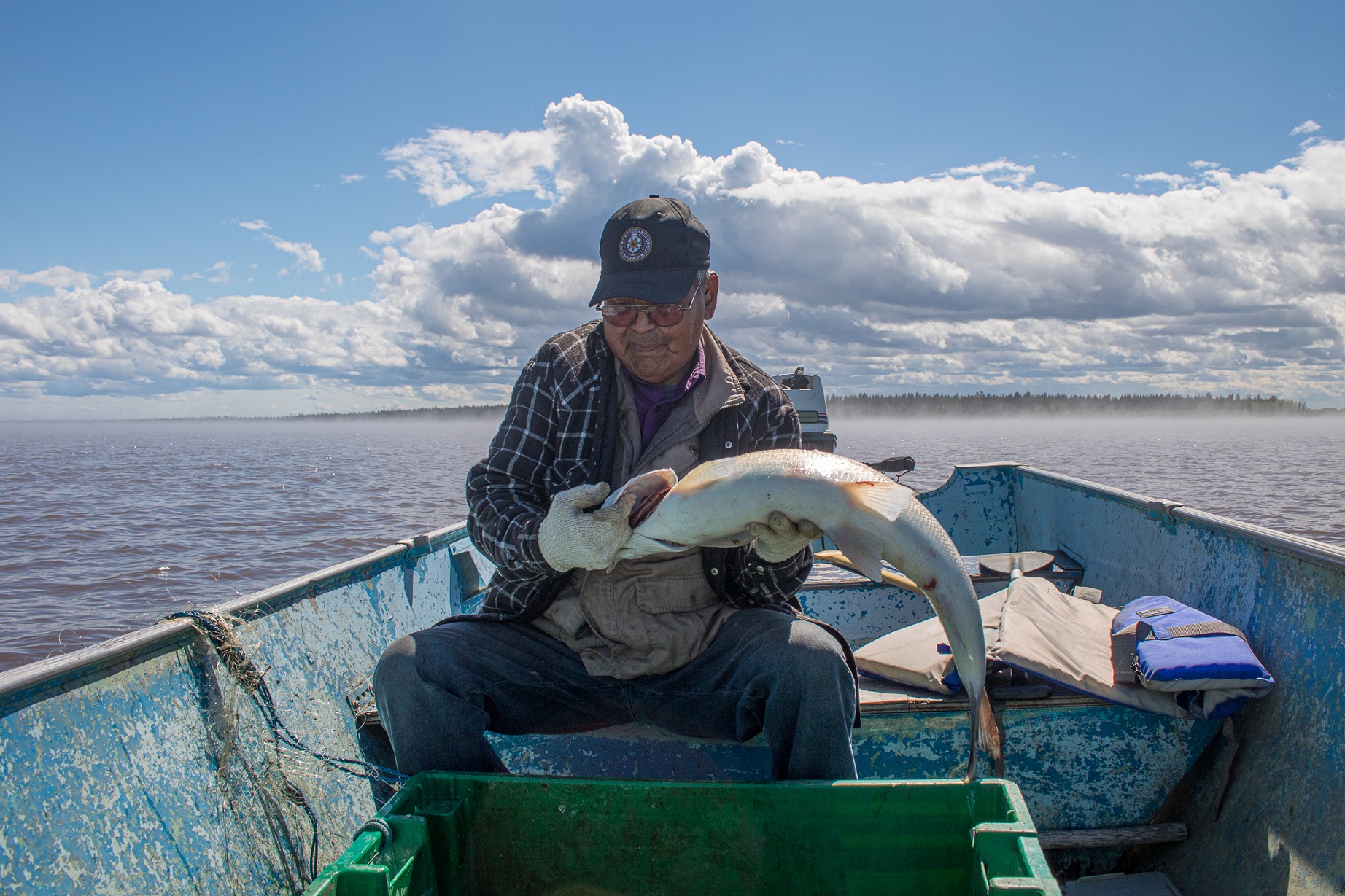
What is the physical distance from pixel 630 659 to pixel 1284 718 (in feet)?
7.56

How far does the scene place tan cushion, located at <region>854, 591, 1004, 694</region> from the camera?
3168 mm

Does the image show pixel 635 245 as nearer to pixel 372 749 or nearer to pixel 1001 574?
pixel 372 749

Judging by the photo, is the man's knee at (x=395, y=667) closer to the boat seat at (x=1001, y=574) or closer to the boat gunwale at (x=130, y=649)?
the boat gunwale at (x=130, y=649)

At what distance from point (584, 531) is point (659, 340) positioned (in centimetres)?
78

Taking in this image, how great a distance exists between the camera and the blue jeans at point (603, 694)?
222 centimetres

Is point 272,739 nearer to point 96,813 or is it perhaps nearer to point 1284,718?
point 96,813

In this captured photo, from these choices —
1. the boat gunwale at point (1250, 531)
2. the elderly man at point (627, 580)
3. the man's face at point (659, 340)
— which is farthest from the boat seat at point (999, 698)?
the man's face at point (659, 340)

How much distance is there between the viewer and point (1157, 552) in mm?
4184

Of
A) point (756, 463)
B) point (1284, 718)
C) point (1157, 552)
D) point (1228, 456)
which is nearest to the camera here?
point (756, 463)

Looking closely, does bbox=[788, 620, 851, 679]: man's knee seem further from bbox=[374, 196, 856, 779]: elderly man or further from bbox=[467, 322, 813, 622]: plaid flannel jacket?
bbox=[467, 322, 813, 622]: plaid flannel jacket

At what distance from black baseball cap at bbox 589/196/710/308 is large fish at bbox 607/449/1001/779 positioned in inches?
28.4

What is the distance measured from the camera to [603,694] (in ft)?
8.31

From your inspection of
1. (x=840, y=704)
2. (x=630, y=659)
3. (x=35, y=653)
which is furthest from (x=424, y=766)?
(x=35, y=653)

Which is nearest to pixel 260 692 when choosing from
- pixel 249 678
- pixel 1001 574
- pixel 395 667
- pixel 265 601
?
pixel 249 678
